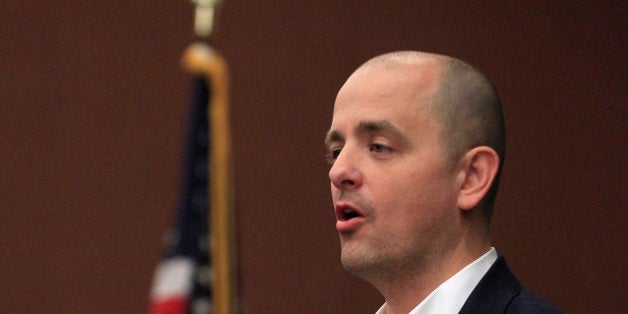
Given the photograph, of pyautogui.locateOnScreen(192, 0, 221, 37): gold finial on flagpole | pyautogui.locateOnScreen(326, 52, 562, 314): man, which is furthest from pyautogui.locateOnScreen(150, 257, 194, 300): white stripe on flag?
pyautogui.locateOnScreen(326, 52, 562, 314): man

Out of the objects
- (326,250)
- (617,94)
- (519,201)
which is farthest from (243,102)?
(617,94)

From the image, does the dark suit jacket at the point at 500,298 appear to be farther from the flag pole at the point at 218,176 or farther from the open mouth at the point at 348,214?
the flag pole at the point at 218,176

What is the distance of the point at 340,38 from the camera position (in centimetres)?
269

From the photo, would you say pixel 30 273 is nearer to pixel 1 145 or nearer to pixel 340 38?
pixel 1 145

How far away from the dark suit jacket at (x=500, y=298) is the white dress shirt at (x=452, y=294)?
21 millimetres

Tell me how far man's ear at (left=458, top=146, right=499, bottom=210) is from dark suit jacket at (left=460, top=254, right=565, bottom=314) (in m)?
0.11

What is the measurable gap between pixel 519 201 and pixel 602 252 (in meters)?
0.27

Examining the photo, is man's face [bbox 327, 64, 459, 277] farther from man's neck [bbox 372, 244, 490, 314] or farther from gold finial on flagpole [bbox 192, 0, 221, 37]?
gold finial on flagpole [bbox 192, 0, 221, 37]

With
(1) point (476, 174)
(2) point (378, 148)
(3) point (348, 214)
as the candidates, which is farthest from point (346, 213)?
(1) point (476, 174)

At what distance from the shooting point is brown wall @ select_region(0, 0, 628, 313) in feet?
8.29

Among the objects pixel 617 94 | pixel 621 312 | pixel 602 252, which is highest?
pixel 617 94

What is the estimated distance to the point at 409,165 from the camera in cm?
152

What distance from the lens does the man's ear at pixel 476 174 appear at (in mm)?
1566

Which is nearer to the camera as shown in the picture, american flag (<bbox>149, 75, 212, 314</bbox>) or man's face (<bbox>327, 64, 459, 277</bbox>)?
Answer: american flag (<bbox>149, 75, 212, 314</bbox>)
